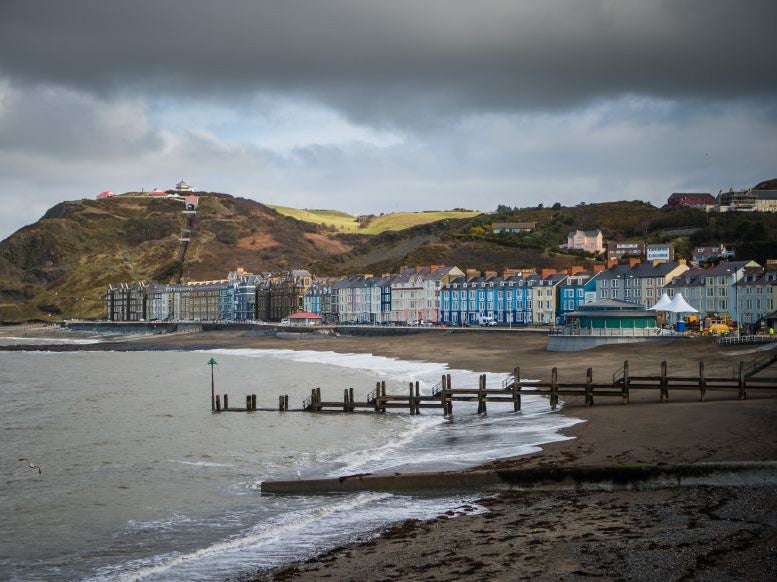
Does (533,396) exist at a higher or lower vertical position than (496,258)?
lower

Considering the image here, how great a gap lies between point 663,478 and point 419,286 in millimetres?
113884

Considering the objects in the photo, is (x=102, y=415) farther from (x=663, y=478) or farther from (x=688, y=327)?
(x=688, y=327)

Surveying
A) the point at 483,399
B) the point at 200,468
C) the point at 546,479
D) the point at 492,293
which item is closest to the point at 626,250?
the point at 492,293

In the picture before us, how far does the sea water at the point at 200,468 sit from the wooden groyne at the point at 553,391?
74 cm

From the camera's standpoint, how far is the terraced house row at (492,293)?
88.4m

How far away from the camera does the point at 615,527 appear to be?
49.9 feet

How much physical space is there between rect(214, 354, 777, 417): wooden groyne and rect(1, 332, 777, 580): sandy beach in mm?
3590

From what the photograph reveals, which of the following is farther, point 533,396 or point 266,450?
point 533,396

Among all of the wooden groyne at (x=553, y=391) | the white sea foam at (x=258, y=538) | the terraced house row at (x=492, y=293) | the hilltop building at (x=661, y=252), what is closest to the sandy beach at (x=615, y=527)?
the white sea foam at (x=258, y=538)

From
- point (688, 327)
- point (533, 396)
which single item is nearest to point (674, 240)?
point (688, 327)

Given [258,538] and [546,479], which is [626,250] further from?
[258,538]

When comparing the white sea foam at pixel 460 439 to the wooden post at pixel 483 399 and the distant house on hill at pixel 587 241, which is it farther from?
the distant house on hill at pixel 587 241

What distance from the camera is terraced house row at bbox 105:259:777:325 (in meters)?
88.4

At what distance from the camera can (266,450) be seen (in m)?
29.6
